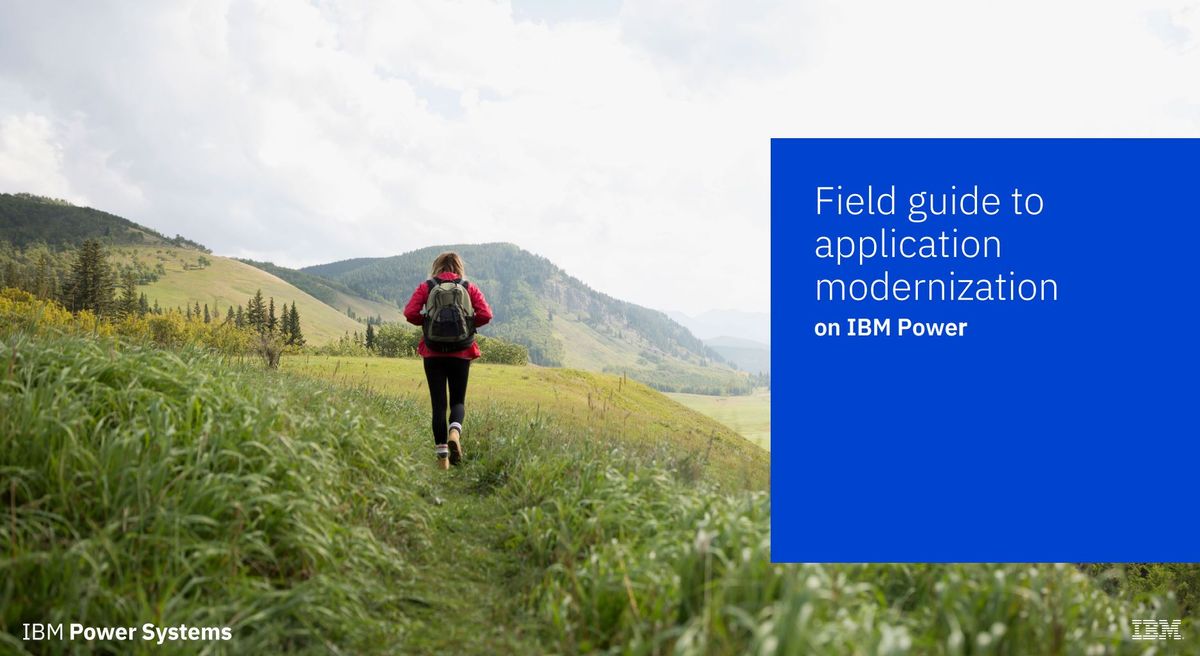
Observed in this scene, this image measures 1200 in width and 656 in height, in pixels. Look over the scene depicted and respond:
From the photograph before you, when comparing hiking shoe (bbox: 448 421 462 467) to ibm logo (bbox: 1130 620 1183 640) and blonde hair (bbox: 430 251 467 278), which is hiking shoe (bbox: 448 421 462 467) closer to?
blonde hair (bbox: 430 251 467 278)

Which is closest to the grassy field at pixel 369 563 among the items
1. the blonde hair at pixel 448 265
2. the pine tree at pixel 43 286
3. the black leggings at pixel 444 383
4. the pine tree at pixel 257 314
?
the black leggings at pixel 444 383

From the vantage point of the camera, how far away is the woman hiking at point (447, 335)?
7.40 metres

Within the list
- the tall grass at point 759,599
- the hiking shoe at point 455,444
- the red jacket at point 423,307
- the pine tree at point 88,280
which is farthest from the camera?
the pine tree at point 88,280

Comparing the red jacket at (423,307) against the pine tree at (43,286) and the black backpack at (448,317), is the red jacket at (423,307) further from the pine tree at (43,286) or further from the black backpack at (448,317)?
the pine tree at (43,286)

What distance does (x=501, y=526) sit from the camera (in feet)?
18.8

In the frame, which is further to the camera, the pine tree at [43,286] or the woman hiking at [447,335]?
the pine tree at [43,286]

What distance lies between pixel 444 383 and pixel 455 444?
2.55 ft

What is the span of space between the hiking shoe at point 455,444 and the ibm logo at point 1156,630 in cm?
644

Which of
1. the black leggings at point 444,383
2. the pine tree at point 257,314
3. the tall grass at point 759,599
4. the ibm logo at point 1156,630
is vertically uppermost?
the pine tree at point 257,314

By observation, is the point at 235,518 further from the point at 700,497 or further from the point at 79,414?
the point at 700,497

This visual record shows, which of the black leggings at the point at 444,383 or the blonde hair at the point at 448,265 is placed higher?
the blonde hair at the point at 448,265

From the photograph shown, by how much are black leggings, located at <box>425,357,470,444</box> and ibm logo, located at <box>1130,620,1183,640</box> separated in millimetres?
6387

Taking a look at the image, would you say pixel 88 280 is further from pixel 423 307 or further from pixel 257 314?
pixel 423 307

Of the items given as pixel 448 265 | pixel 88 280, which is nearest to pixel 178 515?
pixel 448 265
